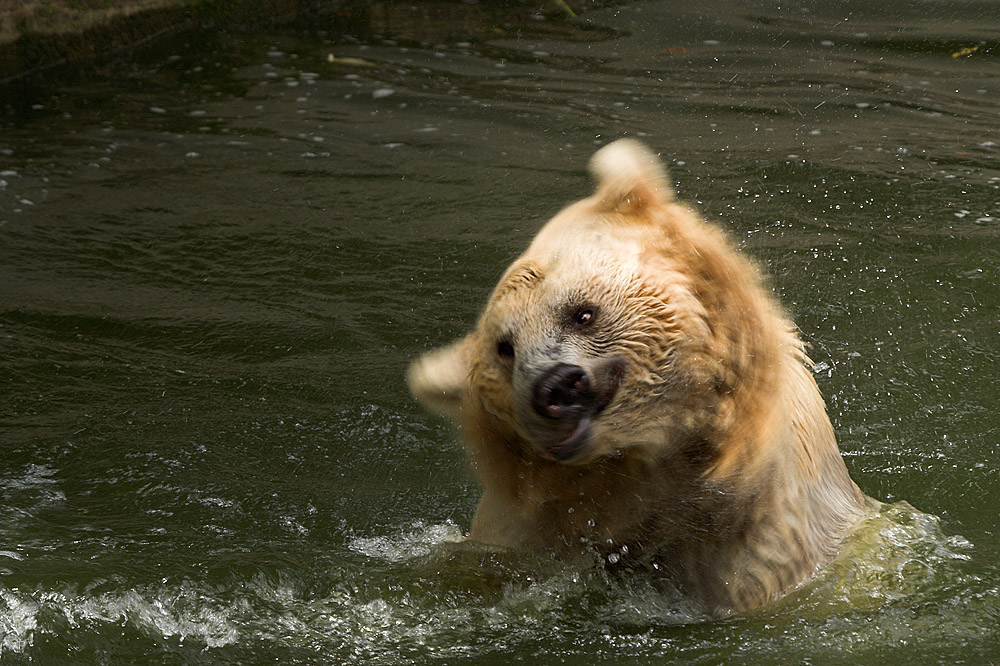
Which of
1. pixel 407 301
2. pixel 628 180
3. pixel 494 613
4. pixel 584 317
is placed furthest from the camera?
pixel 407 301

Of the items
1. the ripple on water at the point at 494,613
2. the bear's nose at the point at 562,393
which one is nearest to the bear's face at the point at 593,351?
the bear's nose at the point at 562,393

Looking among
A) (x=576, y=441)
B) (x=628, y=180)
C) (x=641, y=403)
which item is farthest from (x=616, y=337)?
(x=628, y=180)

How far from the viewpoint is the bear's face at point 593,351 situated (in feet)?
10.5

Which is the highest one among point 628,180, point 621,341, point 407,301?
point 628,180

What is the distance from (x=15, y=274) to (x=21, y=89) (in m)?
3.86

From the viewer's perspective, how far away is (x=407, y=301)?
6879mm

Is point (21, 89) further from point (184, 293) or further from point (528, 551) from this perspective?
point (528, 551)

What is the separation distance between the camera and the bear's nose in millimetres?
3141


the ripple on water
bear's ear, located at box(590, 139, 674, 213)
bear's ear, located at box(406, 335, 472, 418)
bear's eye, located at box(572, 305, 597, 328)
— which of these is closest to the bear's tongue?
bear's eye, located at box(572, 305, 597, 328)

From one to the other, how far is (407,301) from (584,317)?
3718mm

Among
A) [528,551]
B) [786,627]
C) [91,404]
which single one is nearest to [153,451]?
[91,404]

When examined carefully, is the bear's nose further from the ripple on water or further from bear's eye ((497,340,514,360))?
the ripple on water

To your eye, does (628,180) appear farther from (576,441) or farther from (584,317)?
(576,441)

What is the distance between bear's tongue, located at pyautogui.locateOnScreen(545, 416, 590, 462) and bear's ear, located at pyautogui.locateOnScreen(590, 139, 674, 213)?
758 mm
